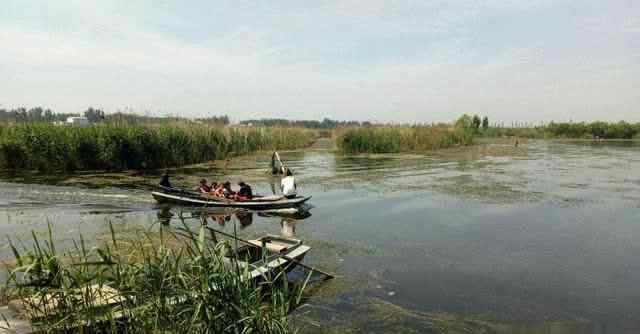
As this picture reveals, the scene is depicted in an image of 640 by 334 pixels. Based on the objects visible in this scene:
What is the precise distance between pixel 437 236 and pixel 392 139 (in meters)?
29.1

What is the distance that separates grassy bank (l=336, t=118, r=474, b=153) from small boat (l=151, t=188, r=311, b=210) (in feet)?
82.9

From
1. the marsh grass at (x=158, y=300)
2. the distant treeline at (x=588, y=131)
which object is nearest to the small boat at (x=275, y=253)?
the marsh grass at (x=158, y=300)

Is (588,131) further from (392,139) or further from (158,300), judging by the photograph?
(158,300)

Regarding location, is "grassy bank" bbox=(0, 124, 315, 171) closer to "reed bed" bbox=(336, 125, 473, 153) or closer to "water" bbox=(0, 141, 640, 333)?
"water" bbox=(0, 141, 640, 333)

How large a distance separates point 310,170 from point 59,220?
15028mm

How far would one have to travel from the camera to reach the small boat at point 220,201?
44.6 ft

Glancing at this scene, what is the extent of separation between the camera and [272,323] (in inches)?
173

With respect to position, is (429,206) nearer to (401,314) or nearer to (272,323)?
(401,314)

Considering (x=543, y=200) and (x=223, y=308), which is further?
(x=543, y=200)

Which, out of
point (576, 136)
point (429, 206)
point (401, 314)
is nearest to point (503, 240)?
point (429, 206)

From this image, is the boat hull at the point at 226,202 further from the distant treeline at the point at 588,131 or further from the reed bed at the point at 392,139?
the distant treeline at the point at 588,131

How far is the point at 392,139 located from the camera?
40.1 meters

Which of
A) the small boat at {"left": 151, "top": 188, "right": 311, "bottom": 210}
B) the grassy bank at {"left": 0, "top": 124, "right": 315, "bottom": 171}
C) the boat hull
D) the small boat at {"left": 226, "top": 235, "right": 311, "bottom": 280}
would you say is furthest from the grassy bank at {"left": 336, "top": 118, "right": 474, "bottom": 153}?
the small boat at {"left": 226, "top": 235, "right": 311, "bottom": 280}

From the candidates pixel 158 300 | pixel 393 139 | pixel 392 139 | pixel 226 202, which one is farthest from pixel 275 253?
pixel 393 139
